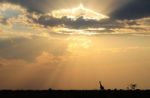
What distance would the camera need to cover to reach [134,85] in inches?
4008
